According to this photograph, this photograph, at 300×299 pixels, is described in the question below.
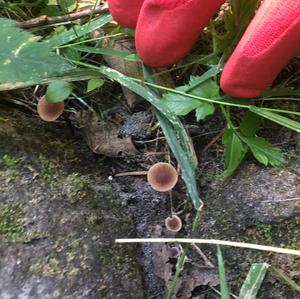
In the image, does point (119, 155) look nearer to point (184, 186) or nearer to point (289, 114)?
point (184, 186)

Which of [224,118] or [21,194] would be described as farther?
[224,118]

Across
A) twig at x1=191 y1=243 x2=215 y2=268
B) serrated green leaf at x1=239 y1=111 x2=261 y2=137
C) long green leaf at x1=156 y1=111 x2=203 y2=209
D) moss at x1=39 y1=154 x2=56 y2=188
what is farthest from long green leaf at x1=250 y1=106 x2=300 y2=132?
moss at x1=39 y1=154 x2=56 y2=188

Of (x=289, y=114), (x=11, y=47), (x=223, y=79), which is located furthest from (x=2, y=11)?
(x=289, y=114)

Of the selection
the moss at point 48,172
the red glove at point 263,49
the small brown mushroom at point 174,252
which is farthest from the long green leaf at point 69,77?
the small brown mushroom at point 174,252

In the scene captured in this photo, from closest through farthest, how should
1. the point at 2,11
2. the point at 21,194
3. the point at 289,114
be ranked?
the point at 21,194, the point at 289,114, the point at 2,11

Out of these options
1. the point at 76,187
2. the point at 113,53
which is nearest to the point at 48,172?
the point at 76,187

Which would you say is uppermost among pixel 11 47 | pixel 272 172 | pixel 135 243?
pixel 11 47

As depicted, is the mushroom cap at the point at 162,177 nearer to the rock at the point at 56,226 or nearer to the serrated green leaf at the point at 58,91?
the rock at the point at 56,226
